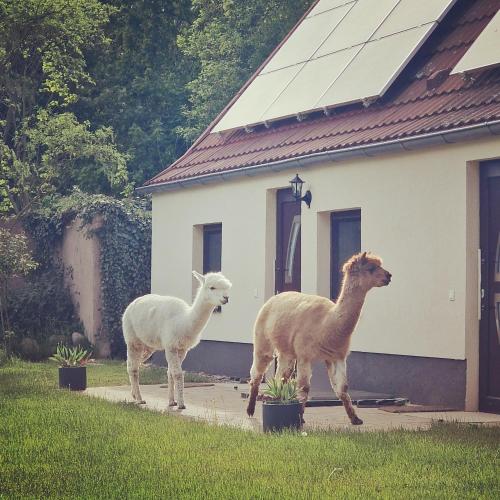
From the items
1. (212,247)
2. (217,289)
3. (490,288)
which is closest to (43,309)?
(212,247)

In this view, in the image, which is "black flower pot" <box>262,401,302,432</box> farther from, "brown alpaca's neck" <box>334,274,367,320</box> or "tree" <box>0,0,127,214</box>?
"tree" <box>0,0,127,214</box>

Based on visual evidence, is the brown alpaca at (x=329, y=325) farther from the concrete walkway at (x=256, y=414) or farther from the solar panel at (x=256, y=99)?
the solar panel at (x=256, y=99)

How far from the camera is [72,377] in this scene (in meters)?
14.9

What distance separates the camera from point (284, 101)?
57.7ft

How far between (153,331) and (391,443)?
4.74 meters

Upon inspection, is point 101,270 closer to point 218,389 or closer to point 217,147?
point 217,147

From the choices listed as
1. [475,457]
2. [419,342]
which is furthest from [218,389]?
[475,457]

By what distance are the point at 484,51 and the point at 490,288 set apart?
281 centimetres

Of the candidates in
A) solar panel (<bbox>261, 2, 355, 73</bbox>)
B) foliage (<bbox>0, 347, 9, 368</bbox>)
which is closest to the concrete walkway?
foliage (<bbox>0, 347, 9, 368</bbox>)

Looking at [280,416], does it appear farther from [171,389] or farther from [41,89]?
[41,89]

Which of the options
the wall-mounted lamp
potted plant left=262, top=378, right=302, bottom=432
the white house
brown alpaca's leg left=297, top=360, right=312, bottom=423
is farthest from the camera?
the wall-mounted lamp

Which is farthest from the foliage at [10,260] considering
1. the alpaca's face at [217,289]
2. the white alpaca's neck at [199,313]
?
the alpaca's face at [217,289]

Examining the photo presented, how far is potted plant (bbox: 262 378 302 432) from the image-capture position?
35.0 ft

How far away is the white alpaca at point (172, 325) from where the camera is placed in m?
13.2
